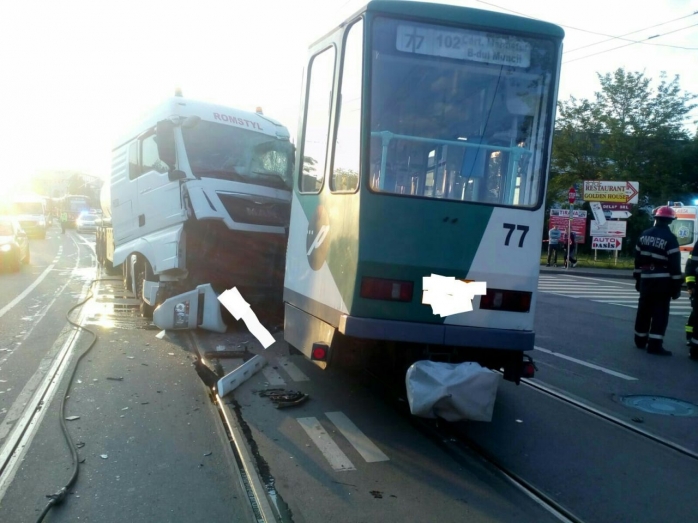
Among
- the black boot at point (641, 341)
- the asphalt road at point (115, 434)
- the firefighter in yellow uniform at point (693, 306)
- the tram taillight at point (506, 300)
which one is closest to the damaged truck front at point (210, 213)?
the asphalt road at point (115, 434)

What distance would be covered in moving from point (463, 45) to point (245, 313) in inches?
228

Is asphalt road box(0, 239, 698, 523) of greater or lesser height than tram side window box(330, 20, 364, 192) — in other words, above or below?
below

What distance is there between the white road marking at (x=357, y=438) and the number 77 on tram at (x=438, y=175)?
61cm

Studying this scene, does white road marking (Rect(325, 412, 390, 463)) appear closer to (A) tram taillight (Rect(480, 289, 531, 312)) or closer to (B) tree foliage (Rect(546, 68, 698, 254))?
(A) tram taillight (Rect(480, 289, 531, 312))

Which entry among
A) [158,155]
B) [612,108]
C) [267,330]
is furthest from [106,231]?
[612,108]

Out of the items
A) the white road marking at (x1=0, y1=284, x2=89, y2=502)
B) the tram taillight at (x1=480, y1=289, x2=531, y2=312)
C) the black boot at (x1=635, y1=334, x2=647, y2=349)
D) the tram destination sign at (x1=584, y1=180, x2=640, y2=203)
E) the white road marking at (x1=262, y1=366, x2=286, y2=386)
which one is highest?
the tram destination sign at (x1=584, y1=180, x2=640, y2=203)

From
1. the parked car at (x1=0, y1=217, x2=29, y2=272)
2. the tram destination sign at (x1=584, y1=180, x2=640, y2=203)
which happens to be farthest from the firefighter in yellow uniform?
the tram destination sign at (x1=584, y1=180, x2=640, y2=203)

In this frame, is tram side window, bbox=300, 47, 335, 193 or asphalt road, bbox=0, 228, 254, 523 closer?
asphalt road, bbox=0, 228, 254, 523

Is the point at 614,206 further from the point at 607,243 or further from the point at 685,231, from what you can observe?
the point at 685,231

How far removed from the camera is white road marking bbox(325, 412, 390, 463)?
500 cm

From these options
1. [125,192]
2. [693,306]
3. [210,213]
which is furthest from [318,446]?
[125,192]

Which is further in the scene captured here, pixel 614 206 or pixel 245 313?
pixel 614 206

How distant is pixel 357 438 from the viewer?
538 cm

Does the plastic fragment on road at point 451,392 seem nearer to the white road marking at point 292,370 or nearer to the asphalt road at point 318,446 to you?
the asphalt road at point 318,446
